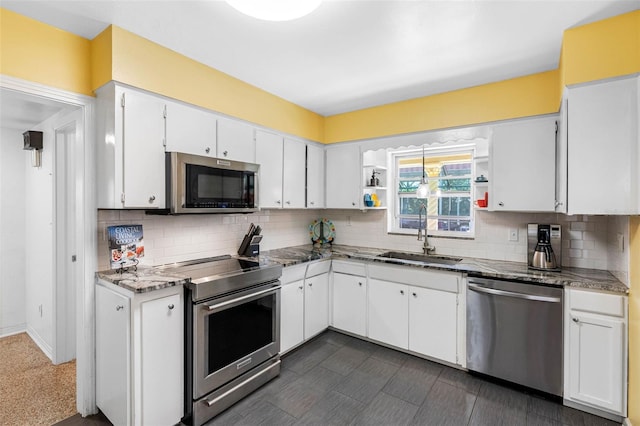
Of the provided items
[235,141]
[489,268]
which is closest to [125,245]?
[235,141]

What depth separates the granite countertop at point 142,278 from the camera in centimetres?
184

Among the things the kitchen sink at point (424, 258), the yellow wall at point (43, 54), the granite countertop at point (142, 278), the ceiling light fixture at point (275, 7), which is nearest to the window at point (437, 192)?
the kitchen sink at point (424, 258)

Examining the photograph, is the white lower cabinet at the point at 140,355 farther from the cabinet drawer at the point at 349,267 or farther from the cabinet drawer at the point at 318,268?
the cabinet drawer at the point at 349,267

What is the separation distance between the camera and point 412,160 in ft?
12.3

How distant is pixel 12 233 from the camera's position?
347 centimetres

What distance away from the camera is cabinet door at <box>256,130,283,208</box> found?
3.09 meters

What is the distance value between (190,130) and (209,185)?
0.46 metres

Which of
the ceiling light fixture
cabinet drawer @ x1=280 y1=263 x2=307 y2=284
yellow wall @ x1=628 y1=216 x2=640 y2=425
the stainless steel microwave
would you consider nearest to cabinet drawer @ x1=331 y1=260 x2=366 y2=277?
cabinet drawer @ x1=280 y1=263 x2=307 y2=284

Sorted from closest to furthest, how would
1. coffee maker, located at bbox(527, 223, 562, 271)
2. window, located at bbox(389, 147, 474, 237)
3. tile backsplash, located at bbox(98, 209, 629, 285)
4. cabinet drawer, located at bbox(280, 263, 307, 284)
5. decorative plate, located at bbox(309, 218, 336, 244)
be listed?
1. tile backsplash, located at bbox(98, 209, 629, 285)
2. coffee maker, located at bbox(527, 223, 562, 271)
3. cabinet drawer, located at bbox(280, 263, 307, 284)
4. window, located at bbox(389, 147, 474, 237)
5. decorative plate, located at bbox(309, 218, 336, 244)

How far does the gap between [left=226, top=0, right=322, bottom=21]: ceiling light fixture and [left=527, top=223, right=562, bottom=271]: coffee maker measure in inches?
99.1

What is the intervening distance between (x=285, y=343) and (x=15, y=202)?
345cm

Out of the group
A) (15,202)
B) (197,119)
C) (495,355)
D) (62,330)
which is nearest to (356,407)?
(495,355)

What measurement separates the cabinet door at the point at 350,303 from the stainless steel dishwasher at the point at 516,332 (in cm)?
103

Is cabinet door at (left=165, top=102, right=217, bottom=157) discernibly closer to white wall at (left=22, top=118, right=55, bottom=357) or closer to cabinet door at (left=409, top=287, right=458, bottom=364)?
white wall at (left=22, top=118, right=55, bottom=357)
